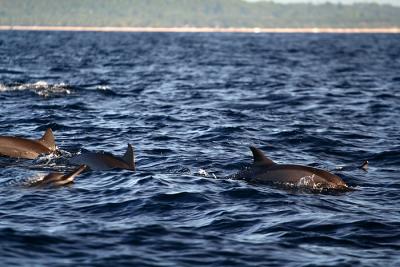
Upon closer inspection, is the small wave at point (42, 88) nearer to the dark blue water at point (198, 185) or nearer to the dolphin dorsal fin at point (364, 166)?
the dark blue water at point (198, 185)

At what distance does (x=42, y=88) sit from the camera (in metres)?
35.6

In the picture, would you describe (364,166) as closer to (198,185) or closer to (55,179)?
(198,185)

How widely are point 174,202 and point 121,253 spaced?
336 cm

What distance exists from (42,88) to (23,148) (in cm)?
1836

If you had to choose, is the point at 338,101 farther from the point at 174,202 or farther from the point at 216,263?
the point at 216,263

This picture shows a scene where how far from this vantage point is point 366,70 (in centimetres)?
6053

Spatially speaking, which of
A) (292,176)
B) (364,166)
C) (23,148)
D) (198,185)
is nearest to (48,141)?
(23,148)

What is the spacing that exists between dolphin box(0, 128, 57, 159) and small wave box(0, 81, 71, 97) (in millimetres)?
15298

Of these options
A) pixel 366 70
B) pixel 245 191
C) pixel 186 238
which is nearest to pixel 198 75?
pixel 366 70

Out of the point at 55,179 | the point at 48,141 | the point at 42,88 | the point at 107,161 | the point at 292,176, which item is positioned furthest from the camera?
the point at 42,88

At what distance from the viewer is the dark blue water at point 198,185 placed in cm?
1126

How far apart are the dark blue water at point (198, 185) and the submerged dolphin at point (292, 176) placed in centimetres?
45

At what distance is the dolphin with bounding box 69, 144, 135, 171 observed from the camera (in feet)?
54.1

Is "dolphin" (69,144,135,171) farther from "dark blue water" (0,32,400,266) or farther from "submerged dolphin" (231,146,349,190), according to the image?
"submerged dolphin" (231,146,349,190)
